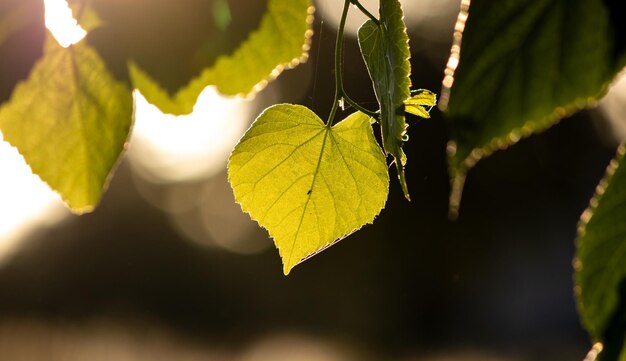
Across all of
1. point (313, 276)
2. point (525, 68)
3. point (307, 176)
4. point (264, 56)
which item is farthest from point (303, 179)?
point (313, 276)

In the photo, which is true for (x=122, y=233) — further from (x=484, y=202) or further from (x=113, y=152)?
(x=113, y=152)

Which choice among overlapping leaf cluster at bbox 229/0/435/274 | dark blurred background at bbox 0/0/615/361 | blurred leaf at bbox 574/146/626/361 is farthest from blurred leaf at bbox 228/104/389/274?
dark blurred background at bbox 0/0/615/361

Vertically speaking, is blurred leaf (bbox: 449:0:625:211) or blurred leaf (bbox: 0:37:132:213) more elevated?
blurred leaf (bbox: 0:37:132:213)

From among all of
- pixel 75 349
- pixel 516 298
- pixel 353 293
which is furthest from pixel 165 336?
pixel 516 298

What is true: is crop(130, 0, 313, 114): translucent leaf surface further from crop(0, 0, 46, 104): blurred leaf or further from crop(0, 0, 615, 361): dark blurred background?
crop(0, 0, 615, 361): dark blurred background

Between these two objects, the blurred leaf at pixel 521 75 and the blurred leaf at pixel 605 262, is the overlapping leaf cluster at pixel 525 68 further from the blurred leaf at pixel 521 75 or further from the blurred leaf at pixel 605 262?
the blurred leaf at pixel 605 262

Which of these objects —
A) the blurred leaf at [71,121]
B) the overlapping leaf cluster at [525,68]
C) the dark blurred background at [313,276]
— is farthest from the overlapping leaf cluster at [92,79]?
the dark blurred background at [313,276]

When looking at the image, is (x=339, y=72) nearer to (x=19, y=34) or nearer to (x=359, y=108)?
(x=359, y=108)

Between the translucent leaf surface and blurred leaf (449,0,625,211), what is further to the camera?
the translucent leaf surface

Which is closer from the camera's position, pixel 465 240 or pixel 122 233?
pixel 465 240
